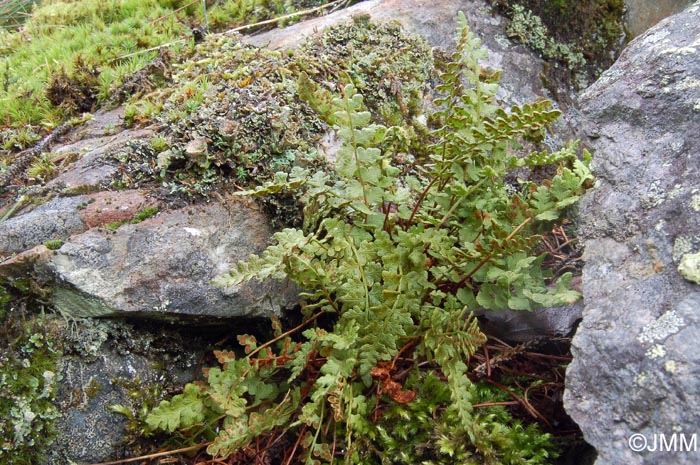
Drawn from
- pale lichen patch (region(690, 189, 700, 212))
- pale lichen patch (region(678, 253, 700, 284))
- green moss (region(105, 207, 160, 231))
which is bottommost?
green moss (region(105, 207, 160, 231))

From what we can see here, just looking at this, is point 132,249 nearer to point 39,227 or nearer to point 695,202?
point 39,227

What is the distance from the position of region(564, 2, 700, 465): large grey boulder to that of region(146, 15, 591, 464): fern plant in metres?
0.19

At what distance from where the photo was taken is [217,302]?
3.09 m

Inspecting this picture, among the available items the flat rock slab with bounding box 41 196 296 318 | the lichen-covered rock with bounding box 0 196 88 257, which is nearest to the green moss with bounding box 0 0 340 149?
the lichen-covered rock with bounding box 0 196 88 257

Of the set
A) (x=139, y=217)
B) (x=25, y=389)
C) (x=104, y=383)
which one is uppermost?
(x=139, y=217)

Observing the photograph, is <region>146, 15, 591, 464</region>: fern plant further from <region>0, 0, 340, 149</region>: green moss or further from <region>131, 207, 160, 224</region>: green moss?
<region>0, 0, 340, 149</region>: green moss

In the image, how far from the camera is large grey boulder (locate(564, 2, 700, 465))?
204cm

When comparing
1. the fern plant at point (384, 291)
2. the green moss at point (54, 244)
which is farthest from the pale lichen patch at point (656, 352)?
the green moss at point (54, 244)

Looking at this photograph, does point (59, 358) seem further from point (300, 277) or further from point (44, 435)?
point (300, 277)

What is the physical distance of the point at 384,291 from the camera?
2.53 metres

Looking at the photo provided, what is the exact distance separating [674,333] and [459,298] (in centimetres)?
100

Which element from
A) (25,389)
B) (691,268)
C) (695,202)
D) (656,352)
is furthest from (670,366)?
(25,389)

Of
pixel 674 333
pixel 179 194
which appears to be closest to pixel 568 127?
pixel 674 333

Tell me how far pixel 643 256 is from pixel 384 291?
111 cm
